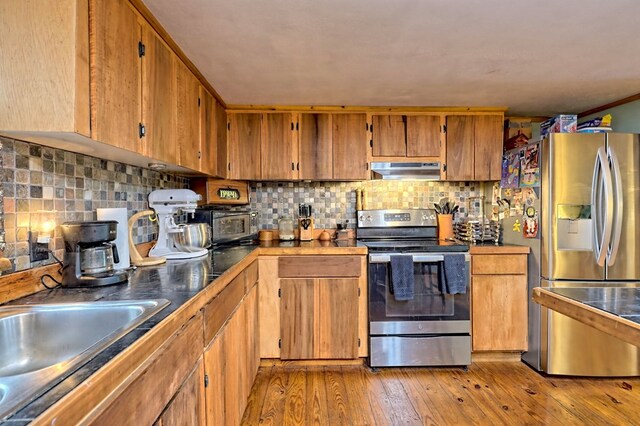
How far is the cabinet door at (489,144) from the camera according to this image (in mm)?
2922

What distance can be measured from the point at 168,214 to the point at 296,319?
1171 mm

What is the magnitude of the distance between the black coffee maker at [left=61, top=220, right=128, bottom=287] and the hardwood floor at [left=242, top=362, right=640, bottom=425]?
117 centimetres

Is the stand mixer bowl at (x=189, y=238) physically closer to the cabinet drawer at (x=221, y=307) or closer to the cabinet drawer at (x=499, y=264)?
the cabinet drawer at (x=221, y=307)

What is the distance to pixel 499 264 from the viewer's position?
8.70ft

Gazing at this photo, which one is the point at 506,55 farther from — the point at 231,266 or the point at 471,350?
the point at 471,350

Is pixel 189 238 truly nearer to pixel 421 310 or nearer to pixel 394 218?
pixel 421 310

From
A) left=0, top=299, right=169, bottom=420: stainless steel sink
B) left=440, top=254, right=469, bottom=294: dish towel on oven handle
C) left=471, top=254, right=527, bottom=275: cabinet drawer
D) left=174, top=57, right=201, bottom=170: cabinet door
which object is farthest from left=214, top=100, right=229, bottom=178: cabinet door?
left=471, top=254, right=527, bottom=275: cabinet drawer

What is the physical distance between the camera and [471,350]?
262cm

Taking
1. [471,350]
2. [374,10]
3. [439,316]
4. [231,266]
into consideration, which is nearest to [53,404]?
[231,266]

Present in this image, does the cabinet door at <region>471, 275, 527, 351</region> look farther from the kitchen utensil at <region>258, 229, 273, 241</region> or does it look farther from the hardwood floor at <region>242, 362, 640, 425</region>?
the kitchen utensil at <region>258, 229, 273, 241</region>

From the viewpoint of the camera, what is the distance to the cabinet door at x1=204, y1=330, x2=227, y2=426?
1326mm

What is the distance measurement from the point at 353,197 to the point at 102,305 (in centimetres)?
241

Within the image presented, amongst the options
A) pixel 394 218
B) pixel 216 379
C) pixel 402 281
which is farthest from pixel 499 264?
pixel 216 379

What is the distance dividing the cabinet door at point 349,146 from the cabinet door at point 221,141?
88 cm
